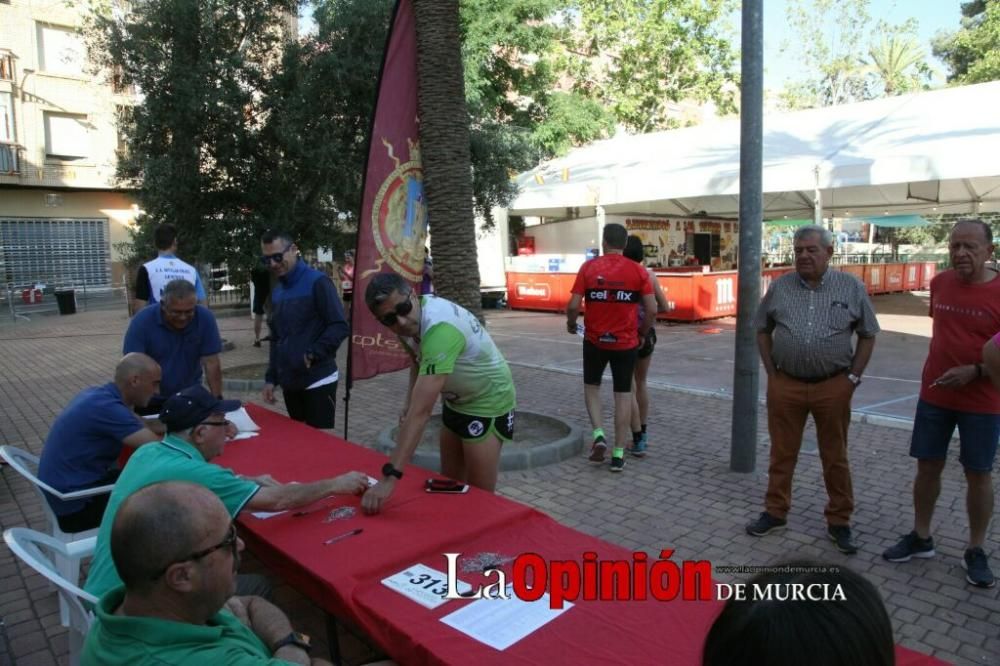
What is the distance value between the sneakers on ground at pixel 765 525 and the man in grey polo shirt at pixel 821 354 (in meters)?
0.28

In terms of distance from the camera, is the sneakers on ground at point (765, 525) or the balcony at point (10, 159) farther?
the balcony at point (10, 159)

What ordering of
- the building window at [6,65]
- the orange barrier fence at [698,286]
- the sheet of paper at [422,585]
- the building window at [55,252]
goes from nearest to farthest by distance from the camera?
the sheet of paper at [422,585], the orange barrier fence at [698,286], the building window at [6,65], the building window at [55,252]

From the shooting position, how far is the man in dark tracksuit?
452cm

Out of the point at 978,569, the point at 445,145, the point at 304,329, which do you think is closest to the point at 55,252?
the point at 445,145

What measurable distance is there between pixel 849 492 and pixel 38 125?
29.0 metres

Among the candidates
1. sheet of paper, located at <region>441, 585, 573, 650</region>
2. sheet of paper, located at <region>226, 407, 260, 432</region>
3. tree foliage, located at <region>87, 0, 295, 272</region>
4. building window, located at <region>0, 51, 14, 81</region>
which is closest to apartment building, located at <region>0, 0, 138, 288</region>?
building window, located at <region>0, 51, 14, 81</region>

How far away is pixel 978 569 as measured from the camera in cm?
346

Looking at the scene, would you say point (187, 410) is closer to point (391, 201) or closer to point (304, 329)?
point (304, 329)

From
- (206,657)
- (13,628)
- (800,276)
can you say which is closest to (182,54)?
(13,628)

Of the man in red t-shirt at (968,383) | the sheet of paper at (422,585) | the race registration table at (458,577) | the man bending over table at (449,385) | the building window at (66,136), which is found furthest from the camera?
the building window at (66,136)

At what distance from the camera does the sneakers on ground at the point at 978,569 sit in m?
3.43

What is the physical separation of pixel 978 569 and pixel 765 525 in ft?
3.48

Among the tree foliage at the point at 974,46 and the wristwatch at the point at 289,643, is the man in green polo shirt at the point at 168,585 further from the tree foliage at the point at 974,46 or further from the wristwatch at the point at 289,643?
the tree foliage at the point at 974,46

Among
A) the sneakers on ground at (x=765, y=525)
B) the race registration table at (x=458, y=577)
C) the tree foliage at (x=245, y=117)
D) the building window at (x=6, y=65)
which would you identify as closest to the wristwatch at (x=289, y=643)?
the race registration table at (x=458, y=577)
